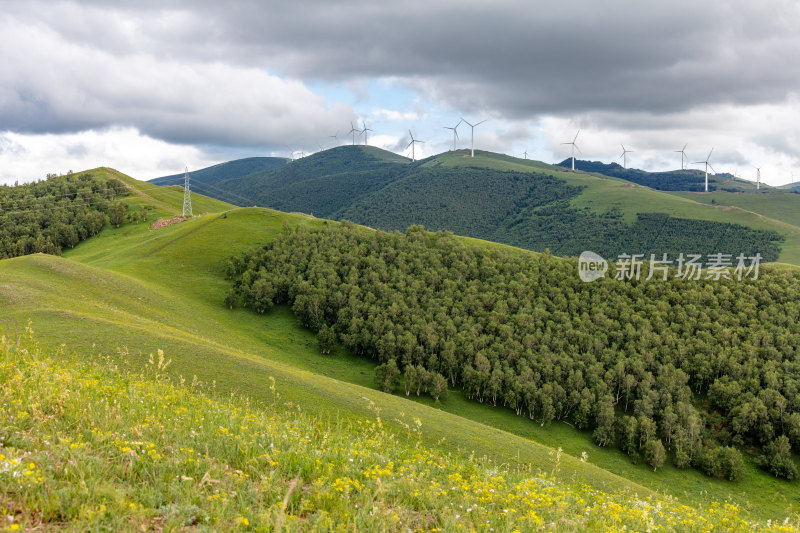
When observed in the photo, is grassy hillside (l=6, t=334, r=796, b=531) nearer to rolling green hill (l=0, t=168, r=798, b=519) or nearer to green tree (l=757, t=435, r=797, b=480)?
rolling green hill (l=0, t=168, r=798, b=519)

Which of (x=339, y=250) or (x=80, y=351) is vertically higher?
(x=339, y=250)

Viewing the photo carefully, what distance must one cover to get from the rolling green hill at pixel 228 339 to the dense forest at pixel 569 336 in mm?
4378

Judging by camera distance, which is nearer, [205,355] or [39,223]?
[205,355]

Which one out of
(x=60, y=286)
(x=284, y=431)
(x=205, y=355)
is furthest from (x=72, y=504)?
(x=60, y=286)

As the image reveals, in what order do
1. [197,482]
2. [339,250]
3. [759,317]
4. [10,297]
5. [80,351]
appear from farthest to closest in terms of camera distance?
[339,250] < [759,317] < [10,297] < [80,351] < [197,482]

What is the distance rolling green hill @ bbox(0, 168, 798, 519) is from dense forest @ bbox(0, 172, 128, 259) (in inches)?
271

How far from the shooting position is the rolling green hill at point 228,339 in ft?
119

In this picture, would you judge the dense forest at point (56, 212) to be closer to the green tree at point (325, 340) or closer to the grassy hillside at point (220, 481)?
the green tree at point (325, 340)

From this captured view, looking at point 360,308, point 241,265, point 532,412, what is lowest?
point 532,412

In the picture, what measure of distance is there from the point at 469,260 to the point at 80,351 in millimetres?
105174

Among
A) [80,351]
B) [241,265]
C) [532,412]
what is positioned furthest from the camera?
[241,265]

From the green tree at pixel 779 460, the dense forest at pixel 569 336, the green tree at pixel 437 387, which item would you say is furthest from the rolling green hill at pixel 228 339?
the dense forest at pixel 569 336

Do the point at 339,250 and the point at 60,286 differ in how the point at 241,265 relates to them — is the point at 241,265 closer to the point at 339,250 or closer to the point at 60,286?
the point at 339,250

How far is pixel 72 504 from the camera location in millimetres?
7168
